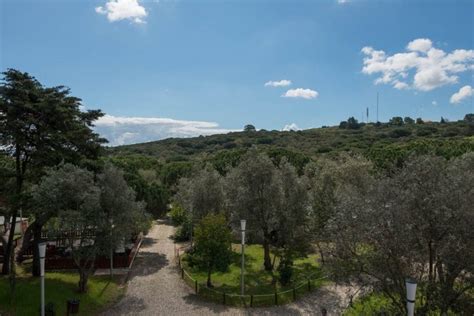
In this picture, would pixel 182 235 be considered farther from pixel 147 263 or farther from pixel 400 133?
pixel 400 133

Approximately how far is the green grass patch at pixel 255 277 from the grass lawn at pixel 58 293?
4734mm

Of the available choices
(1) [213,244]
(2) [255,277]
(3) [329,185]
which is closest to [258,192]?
(1) [213,244]

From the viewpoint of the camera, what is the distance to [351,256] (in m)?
11.8

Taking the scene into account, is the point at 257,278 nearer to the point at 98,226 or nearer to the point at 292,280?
the point at 292,280

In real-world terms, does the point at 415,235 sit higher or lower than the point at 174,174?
lower

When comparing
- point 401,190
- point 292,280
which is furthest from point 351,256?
point 292,280

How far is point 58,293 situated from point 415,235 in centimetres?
1720

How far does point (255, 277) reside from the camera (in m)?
22.9

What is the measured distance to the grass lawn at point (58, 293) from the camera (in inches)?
661

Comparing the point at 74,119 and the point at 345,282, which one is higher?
the point at 74,119

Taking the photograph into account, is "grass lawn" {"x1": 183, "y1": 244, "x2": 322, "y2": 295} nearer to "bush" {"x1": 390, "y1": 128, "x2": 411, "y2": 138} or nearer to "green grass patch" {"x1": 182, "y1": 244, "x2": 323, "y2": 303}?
"green grass patch" {"x1": 182, "y1": 244, "x2": 323, "y2": 303}

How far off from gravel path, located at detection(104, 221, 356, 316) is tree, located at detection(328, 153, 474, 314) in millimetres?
6038

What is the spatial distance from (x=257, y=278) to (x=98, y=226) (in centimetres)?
1030

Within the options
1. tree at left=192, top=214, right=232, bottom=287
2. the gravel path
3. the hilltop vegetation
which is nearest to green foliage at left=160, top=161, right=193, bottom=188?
the hilltop vegetation
